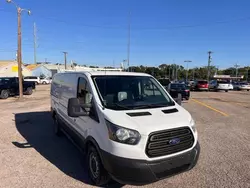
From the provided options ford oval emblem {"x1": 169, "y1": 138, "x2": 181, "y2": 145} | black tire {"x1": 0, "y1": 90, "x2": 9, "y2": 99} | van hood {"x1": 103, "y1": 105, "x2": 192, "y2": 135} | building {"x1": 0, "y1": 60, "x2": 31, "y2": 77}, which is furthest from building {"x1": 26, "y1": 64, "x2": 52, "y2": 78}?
ford oval emblem {"x1": 169, "y1": 138, "x2": 181, "y2": 145}

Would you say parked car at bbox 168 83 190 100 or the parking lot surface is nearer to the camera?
the parking lot surface

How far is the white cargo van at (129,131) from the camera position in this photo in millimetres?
3490

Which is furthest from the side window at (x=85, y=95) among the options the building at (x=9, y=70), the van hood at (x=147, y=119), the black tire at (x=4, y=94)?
the building at (x=9, y=70)

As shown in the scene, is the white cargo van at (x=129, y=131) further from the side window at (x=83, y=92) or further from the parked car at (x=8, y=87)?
the parked car at (x=8, y=87)

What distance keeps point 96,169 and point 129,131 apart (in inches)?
40.4

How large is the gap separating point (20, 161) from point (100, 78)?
8.43ft

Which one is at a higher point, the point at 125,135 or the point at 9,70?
the point at 9,70

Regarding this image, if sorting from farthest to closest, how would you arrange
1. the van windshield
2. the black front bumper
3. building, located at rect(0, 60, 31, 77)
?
building, located at rect(0, 60, 31, 77) < the van windshield < the black front bumper

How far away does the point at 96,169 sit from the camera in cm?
400

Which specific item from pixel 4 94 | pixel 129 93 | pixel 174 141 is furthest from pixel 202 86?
pixel 174 141

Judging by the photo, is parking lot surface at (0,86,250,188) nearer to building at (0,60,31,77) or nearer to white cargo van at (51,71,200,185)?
white cargo van at (51,71,200,185)

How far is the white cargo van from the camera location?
349 cm

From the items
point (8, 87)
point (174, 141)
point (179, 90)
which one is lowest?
point (8, 87)

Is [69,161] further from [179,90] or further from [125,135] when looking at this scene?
[179,90]
